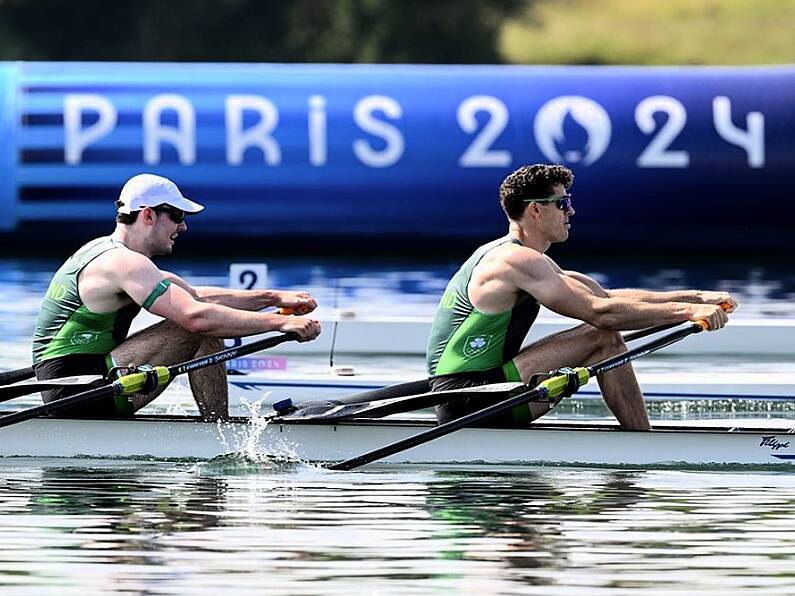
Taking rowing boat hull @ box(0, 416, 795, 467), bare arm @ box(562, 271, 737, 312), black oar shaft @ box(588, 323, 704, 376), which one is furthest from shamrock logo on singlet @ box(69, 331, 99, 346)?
black oar shaft @ box(588, 323, 704, 376)

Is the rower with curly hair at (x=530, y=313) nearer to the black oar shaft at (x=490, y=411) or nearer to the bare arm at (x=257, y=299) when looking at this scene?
the black oar shaft at (x=490, y=411)

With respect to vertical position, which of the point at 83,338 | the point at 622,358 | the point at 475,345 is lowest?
the point at 622,358

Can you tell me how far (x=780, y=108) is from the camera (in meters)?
20.0

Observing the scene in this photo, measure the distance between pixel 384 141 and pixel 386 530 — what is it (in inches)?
478

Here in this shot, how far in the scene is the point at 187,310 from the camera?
33.5 feet

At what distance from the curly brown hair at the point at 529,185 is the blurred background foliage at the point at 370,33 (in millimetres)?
26573

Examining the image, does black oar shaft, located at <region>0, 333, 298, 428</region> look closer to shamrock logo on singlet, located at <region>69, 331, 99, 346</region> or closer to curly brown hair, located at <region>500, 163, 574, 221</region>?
shamrock logo on singlet, located at <region>69, 331, 99, 346</region>

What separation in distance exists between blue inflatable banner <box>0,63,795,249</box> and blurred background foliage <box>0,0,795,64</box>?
16.4m

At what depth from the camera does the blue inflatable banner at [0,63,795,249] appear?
65.0 ft

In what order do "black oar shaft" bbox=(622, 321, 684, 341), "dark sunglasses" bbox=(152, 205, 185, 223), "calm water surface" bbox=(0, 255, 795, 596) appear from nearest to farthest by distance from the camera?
"calm water surface" bbox=(0, 255, 795, 596)
"black oar shaft" bbox=(622, 321, 684, 341)
"dark sunglasses" bbox=(152, 205, 185, 223)

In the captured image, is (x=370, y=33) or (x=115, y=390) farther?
(x=370, y=33)

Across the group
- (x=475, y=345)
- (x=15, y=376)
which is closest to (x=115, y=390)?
(x=15, y=376)

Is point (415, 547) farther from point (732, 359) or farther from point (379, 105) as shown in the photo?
point (379, 105)

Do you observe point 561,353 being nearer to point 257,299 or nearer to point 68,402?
point 257,299
